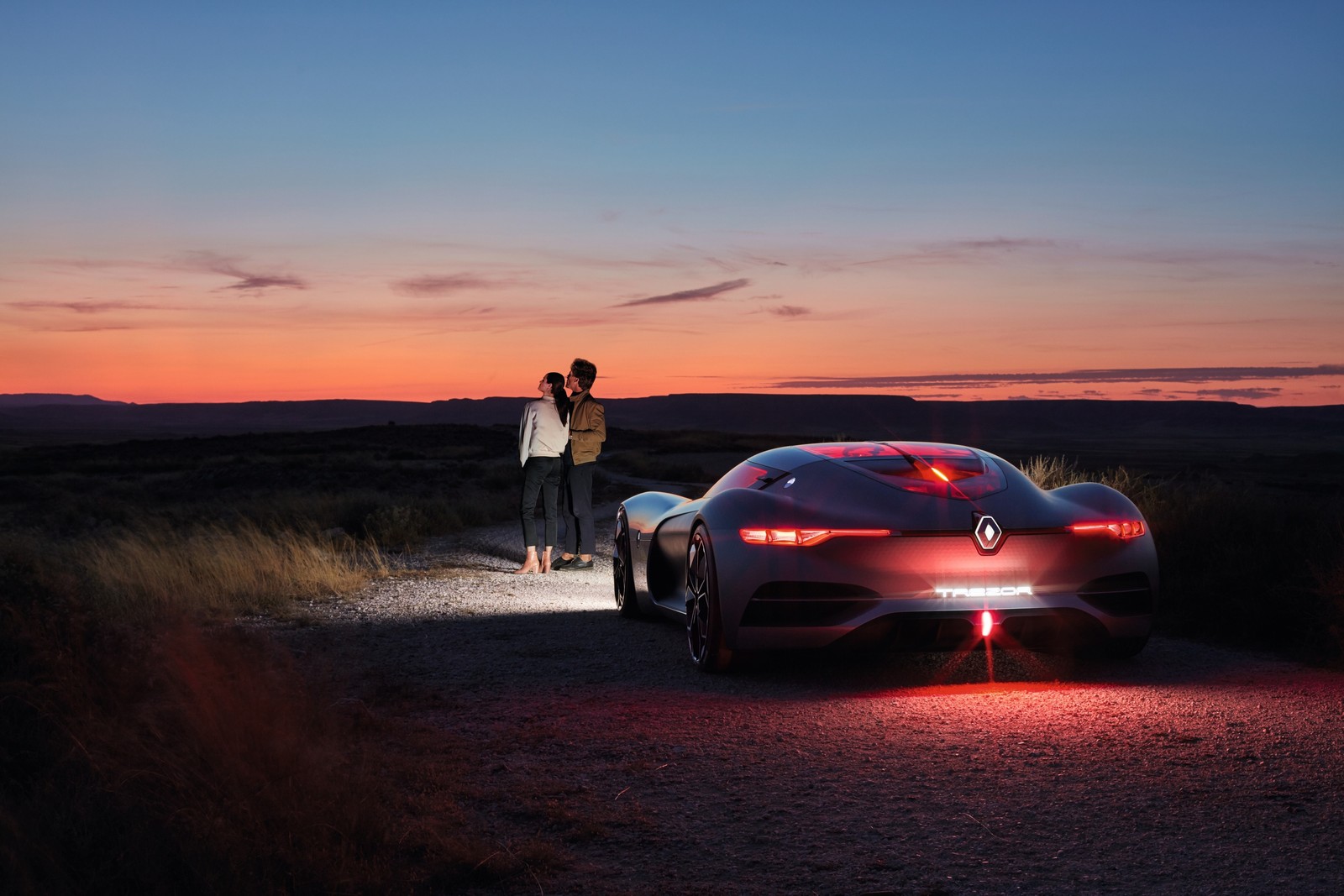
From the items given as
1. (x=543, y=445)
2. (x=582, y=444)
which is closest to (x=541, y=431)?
(x=543, y=445)

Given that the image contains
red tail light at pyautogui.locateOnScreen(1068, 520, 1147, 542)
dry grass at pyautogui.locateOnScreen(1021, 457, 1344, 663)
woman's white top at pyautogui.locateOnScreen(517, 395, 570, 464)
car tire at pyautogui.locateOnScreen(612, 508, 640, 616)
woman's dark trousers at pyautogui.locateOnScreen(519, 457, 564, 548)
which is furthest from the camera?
woman's dark trousers at pyautogui.locateOnScreen(519, 457, 564, 548)

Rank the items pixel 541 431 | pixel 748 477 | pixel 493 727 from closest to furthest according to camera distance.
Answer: pixel 493 727 → pixel 748 477 → pixel 541 431

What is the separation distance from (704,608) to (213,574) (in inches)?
258

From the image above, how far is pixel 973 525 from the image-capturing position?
639 centimetres

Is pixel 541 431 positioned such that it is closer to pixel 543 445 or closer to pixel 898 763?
pixel 543 445

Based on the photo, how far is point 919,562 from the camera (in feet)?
20.7

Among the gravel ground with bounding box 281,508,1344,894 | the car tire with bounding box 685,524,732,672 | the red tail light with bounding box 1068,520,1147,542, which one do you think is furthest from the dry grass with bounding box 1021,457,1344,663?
the car tire with bounding box 685,524,732,672

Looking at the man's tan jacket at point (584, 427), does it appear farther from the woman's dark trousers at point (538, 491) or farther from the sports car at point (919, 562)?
the sports car at point (919, 562)

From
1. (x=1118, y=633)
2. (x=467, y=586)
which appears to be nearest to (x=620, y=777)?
(x=1118, y=633)

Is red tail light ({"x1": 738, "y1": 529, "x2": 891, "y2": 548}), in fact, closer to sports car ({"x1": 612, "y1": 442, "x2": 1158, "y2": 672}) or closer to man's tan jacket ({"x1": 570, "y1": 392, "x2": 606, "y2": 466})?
sports car ({"x1": 612, "y1": 442, "x2": 1158, "y2": 672})

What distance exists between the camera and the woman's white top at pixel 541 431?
491 inches

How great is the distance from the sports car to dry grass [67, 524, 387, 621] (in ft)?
15.7

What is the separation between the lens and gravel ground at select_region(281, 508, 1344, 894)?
385 centimetres

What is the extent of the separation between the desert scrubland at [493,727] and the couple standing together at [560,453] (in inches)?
49.6
